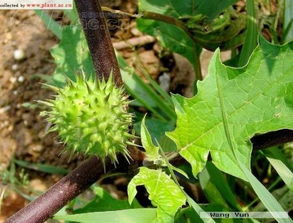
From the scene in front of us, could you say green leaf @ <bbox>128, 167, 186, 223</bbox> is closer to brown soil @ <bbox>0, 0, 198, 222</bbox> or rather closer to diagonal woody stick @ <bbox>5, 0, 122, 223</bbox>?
diagonal woody stick @ <bbox>5, 0, 122, 223</bbox>

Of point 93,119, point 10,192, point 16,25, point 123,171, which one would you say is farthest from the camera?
point 16,25

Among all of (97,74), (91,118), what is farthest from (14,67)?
(91,118)

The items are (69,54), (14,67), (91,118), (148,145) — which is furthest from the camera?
(14,67)

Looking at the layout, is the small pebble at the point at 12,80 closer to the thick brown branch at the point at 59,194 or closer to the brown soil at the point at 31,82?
the brown soil at the point at 31,82

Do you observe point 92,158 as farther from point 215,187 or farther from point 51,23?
point 51,23

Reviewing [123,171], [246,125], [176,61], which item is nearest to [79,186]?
[123,171]

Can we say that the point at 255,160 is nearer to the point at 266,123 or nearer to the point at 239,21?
the point at 239,21
